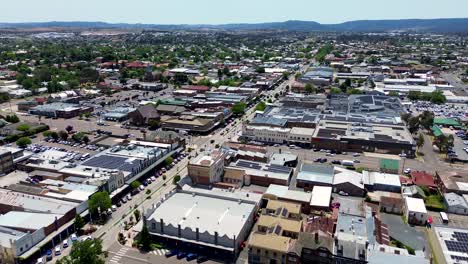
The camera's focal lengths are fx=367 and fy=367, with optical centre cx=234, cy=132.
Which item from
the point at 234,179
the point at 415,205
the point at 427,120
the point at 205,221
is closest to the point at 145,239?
the point at 205,221

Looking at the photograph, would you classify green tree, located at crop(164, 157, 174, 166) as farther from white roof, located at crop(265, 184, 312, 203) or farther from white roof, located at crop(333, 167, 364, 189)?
white roof, located at crop(333, 167, 364, 189)

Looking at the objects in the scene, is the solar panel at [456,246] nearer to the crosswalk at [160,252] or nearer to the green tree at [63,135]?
the crosswalk at [160,252]

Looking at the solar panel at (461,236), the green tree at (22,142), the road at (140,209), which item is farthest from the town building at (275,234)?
the green tree at (22,142)

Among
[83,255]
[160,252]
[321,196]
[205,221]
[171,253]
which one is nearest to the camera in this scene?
[83,255]

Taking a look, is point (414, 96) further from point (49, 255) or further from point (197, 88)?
point (49, 255)

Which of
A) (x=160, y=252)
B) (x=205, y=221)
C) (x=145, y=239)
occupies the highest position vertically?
(x=205, y=221)

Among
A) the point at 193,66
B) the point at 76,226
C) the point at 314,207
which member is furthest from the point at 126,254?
the point at 193,66

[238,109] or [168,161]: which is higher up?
[238,109]
